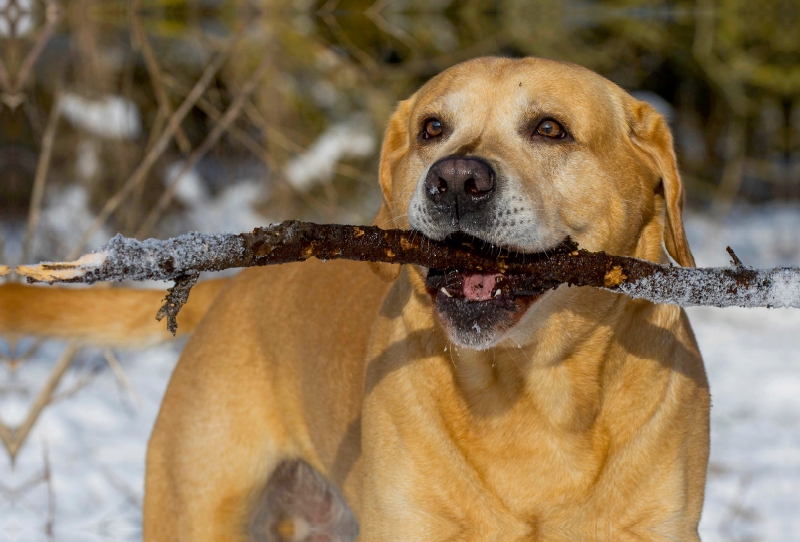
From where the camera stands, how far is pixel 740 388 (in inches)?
250

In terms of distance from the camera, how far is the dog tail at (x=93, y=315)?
11.4 feet

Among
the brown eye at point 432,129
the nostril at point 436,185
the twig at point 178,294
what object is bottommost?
the twig at point 178,294

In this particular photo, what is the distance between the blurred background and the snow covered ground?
0.02m

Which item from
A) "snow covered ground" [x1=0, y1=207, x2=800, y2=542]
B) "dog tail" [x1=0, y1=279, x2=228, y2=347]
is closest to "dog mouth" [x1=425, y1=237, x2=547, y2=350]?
"dog tail" [x1=0, y1=279, x2=228, y2=347]

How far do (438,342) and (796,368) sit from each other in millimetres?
5001

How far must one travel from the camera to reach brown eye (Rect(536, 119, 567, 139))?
2.59m

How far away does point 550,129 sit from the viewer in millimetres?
2590

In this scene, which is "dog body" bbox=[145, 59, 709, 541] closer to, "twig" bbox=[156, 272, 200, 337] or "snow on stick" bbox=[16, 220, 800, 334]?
"snow on stick" bbox=[16, 220, 800, 334]

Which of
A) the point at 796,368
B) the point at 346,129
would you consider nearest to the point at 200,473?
the point at 796,368

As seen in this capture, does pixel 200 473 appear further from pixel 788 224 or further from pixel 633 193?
pixel 788 224

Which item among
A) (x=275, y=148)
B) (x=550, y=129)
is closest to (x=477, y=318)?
(x=550, y=129)

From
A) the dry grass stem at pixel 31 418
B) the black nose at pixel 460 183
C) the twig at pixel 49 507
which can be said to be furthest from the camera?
the dry grass stem at pixel 31 418

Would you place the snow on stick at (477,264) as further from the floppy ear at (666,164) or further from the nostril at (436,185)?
the floppy ear at (666,164)

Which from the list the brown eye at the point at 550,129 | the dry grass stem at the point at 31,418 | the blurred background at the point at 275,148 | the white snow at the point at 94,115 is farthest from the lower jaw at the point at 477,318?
the white snow at the point at 94,115
